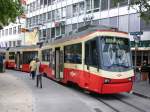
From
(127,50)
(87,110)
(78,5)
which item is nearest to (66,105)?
(87,110)

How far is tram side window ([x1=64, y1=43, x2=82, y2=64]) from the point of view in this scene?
71.9 ft

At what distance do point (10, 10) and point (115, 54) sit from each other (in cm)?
734

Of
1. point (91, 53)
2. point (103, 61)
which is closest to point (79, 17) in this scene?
point (91, 53)

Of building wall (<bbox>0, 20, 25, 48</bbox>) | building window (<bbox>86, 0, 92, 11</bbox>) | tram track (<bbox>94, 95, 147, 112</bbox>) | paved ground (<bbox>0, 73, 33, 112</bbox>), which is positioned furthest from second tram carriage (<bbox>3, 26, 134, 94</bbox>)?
building wall (<bbox>0, 20, 25, 48</bbox>)

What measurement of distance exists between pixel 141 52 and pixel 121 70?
29.2 metres

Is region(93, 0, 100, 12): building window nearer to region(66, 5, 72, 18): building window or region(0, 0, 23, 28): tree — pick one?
region(66, 5, 72, 18): building window

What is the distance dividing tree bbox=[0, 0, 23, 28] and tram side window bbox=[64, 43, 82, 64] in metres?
3.49

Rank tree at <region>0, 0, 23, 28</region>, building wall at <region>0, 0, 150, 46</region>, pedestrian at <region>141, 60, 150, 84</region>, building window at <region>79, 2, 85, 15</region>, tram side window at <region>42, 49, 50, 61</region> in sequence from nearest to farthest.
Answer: tree at <region>0, 0, 23, 28</region> → pedestrian at <region>141, 60, 150, 84</region> → tram side window at <region>42, 49, 50, 61</region> → building wall at <region>0, 0, 150, 46</region> → building window at <region>79, 2, 85, 15</region>

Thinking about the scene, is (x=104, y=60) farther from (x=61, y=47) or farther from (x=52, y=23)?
(x=52, y=23)

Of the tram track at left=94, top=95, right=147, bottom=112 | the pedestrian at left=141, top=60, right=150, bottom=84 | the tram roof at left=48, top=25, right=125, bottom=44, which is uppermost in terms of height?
the tram roof at left=48, top=25, right=125, bottom=44

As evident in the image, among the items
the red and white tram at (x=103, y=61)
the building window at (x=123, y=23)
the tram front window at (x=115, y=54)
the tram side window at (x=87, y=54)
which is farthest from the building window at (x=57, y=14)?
the tram front window at (x=115, y=54)

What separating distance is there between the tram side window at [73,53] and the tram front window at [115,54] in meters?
2.32

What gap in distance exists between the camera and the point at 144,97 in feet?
68.3

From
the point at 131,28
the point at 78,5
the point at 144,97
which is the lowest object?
the point at 144,97
